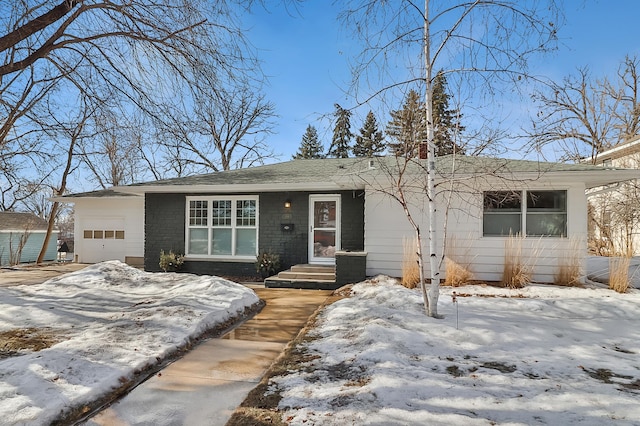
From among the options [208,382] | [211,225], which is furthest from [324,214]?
[208,382]

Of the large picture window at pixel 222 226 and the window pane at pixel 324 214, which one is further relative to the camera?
the large picture window at pixel 222 226

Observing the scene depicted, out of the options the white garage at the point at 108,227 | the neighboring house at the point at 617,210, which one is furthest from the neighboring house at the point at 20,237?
the neighboring house at the point at 617,210

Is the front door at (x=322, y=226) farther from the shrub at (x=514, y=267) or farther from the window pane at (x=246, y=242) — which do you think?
the shrub at (x=514, y=267)

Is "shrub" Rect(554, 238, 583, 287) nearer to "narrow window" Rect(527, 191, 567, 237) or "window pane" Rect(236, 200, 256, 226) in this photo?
"narrow window" Rect(527, 191, 567, 237)

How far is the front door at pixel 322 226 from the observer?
955 centimetres

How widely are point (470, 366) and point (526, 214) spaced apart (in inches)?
239

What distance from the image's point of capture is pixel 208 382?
3.22m

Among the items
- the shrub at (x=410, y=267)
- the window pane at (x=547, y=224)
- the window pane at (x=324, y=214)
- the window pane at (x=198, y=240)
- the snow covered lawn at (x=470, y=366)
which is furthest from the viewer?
the window pane at (x=198, y=240)

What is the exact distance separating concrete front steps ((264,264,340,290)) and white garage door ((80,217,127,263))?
848cm

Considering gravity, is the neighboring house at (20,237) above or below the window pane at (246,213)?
below

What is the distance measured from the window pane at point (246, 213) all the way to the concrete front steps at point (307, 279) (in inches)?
81.9

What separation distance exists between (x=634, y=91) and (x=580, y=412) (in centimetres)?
2265

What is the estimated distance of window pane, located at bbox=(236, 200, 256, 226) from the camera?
33.1ft

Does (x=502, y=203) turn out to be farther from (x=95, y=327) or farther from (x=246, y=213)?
(x=95, y=327)
